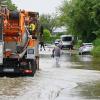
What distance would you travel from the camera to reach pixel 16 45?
82.8ft

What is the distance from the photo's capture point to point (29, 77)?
2597 centimetres

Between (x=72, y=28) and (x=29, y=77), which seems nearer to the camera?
(x=29, y=77)

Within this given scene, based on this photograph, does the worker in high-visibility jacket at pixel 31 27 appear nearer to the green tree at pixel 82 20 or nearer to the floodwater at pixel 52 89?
the floodwater at pixel 52 89

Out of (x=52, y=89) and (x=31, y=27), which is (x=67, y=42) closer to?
(x=31, y=27)

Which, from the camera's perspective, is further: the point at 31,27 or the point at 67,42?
the point at 67,42

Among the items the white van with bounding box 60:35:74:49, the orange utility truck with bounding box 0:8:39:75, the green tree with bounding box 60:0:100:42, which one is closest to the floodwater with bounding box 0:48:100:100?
the orange utility truck with bounding box 0:8:39:75

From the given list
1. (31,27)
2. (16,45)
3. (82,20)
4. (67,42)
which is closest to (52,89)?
(16,45)

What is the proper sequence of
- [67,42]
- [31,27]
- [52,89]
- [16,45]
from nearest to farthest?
[52,89] < [16,45] < [31,27] < [67,42]

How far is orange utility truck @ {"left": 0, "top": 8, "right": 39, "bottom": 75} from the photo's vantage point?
25.1 meters

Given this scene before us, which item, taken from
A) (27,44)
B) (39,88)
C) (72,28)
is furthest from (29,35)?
(72,28)

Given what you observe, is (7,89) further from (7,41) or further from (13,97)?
(7,41)

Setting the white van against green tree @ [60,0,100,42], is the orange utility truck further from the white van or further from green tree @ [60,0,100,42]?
the white van

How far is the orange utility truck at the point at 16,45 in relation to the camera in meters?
25.1

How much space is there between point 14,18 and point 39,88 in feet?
20.3
